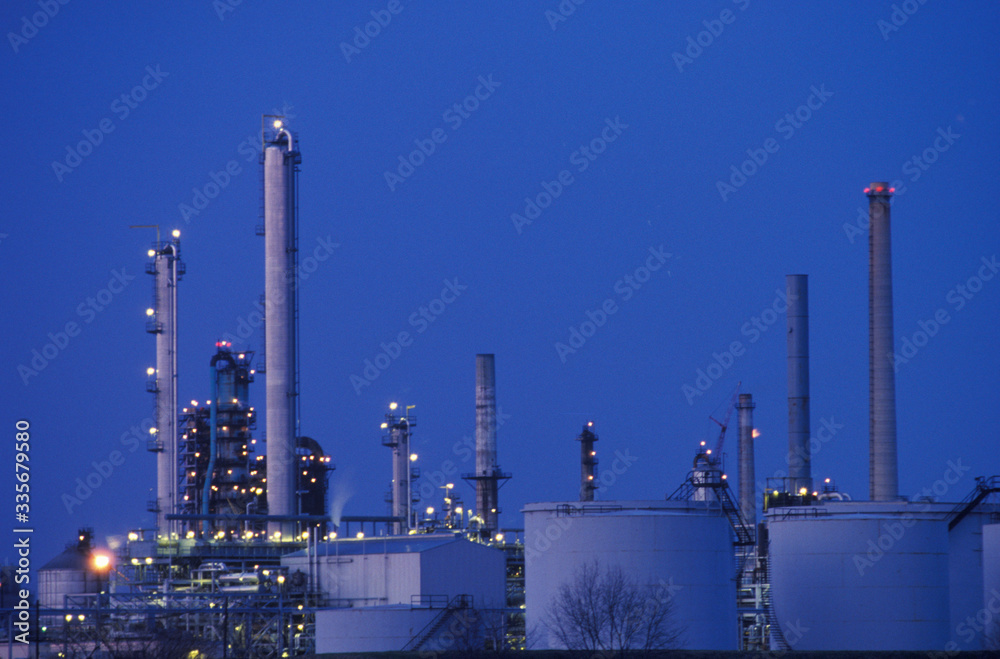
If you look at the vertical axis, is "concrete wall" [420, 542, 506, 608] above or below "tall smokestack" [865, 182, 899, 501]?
below

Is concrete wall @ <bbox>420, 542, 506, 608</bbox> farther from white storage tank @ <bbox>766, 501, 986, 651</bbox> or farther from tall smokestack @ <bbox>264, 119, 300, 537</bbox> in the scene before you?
tall smokestack @ <bbox>264, 119, 300, 537</bbox>

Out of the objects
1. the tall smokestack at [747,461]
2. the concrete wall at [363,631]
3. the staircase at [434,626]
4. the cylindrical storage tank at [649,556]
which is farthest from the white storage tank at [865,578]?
the tall smokestack at [747,461]

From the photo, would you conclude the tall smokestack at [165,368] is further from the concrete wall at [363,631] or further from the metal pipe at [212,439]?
the concrete wall at [363,631]

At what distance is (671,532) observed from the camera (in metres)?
41.2

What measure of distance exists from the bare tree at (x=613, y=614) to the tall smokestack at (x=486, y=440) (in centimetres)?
3612

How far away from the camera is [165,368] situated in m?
77.9

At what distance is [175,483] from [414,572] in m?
30.5

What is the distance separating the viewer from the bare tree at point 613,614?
3991 cm

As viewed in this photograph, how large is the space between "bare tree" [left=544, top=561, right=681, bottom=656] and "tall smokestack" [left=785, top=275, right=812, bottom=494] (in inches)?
912

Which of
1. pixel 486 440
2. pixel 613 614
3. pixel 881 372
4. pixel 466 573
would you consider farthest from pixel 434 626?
pixel 486 440

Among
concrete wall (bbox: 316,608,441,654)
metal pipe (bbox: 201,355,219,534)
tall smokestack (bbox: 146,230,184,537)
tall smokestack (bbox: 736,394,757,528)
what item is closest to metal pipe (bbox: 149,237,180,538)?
tall smokestack (bbox: 146,230,184,537)

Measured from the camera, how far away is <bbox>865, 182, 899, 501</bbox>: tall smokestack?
5566 cm

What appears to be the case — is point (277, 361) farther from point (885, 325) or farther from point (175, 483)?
point (885, 325)

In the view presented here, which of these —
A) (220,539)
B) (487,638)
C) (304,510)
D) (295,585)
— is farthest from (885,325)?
(304,510)
